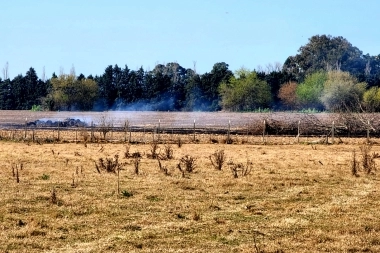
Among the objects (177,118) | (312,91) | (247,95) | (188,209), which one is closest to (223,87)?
(247,95)

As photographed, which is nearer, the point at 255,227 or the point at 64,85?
the point at 255,227

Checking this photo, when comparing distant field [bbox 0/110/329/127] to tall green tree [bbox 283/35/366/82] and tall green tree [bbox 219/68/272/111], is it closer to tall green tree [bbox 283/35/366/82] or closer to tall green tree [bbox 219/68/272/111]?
tall green tree [bbox 219/68/272/111]

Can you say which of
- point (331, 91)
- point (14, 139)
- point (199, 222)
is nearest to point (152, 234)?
point (199, 222)

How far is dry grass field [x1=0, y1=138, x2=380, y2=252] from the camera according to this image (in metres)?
8.56

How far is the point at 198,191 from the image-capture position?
542 inches

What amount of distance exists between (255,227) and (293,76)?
9165 cm

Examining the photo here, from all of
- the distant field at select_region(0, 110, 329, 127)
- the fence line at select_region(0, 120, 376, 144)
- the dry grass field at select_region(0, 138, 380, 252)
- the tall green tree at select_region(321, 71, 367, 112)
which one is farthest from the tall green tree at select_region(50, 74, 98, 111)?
the dry grass field at select_region(0, 138, 380, 252)

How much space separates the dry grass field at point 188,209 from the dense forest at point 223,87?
62604 millimetres

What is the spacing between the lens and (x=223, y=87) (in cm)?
8806

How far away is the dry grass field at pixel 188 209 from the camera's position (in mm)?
8562

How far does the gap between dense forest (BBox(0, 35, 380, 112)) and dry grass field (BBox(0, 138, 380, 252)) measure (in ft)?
205

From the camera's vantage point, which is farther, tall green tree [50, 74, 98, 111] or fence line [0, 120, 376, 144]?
tall green tree [50, 74, 98, 111]

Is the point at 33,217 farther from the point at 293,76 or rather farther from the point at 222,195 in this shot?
the point at 293,76

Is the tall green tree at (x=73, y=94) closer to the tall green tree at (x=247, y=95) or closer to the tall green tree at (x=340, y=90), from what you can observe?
the tall green tree at (x=247, y=95)
